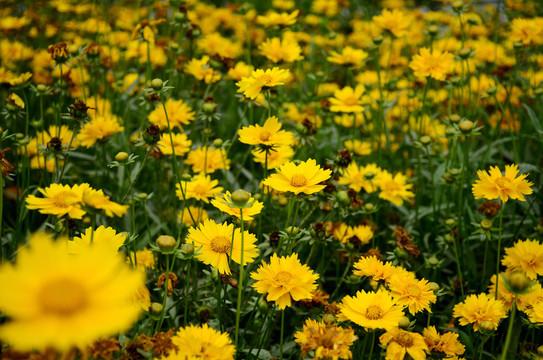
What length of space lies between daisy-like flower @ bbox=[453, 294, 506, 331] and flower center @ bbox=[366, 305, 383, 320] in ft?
0.91

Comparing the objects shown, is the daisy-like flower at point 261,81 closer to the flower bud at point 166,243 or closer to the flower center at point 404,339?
the flower bud at point 166,243

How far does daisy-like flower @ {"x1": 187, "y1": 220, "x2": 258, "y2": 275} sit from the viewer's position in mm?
1028

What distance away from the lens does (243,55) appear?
2.99 m

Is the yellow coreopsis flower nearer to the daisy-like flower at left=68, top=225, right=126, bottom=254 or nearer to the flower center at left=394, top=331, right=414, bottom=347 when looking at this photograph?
the flower center at left=394, top=331, right=414, bottom=347

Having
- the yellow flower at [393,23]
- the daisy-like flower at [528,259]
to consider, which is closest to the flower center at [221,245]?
the daisy-like flower at [528,259]

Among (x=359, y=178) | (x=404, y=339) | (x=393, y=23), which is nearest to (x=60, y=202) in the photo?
(x=404, y=339)

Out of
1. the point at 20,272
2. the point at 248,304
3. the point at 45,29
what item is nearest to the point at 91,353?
the point at 20,272

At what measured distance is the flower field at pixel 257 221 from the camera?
81cm

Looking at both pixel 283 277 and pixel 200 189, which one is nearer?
pixel 283 277

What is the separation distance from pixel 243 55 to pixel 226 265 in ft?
7.05

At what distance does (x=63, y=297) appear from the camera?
22.7 inches

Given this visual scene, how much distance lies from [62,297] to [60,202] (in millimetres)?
541

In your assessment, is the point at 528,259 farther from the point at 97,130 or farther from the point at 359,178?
the point at 97,130

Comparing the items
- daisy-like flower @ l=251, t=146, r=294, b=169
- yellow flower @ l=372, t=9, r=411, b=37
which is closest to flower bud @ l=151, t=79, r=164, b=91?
daisy-like flower @ l=251, t=146, r=294, b=169
